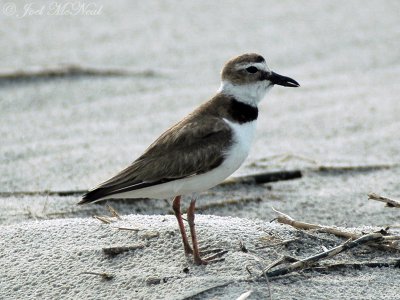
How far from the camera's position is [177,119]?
7039mm

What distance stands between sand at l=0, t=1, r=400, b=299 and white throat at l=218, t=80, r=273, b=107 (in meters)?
0.69

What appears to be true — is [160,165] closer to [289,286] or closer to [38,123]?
[289,286]

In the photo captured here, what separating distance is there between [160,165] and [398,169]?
2565 millimetres

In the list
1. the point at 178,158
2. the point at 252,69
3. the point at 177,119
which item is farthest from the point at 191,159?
the point at 177,119

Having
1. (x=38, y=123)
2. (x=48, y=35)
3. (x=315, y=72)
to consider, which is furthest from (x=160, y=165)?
(x=48, y=35)

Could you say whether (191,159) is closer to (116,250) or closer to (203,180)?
(203,180)

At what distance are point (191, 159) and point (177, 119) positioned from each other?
9.30 feet

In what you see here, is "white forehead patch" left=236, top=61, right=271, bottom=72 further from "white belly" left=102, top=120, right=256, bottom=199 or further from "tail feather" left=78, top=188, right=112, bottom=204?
"tail feather" left=78, top=188, right=112, bottom=204

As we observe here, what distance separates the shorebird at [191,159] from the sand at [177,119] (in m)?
0.22

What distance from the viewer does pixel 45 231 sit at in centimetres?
434

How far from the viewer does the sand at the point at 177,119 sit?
3898 millimetres

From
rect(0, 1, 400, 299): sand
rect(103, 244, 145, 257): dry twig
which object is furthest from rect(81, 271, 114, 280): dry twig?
rect(103, 244, 145, 257): dry twig

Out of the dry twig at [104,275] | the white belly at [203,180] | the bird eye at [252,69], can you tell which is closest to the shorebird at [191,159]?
the white belly at [203,180]

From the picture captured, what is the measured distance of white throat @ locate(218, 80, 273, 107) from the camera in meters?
4.55
